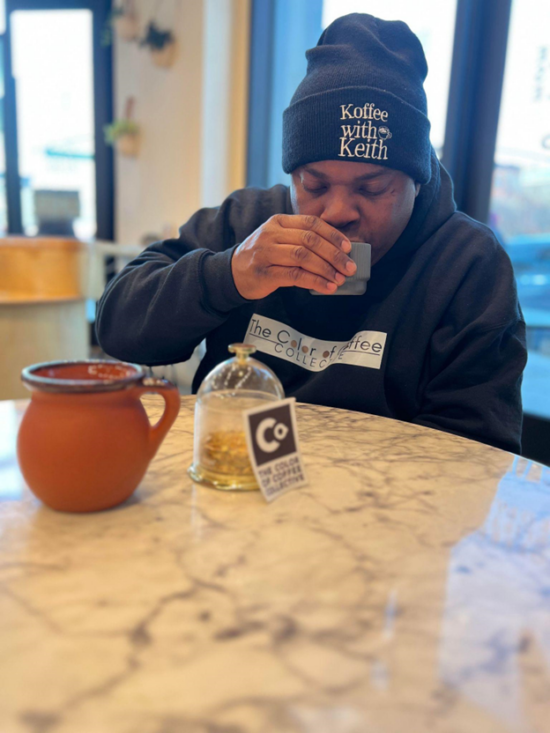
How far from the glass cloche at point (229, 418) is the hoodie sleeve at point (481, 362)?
0.44m

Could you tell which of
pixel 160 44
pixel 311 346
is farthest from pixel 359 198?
pixel 160 44

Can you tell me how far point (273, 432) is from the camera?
0.66 m

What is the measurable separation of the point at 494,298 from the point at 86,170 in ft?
13.9

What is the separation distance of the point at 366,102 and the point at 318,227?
13.3 inches

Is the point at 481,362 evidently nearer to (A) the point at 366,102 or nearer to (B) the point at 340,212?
(B) the point at 340,212

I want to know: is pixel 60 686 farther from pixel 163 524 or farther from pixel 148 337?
pixel 148 337

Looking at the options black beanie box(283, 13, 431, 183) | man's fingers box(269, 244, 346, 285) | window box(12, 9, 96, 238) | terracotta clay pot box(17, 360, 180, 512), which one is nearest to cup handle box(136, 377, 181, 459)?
terracotta clay pot box(17, 360, 180, 512)

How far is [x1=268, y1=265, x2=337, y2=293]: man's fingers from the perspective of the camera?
99 centimetres

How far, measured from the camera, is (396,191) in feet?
3.83

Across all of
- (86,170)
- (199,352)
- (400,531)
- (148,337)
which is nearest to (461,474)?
(400,531)

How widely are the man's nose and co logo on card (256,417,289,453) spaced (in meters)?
0.57

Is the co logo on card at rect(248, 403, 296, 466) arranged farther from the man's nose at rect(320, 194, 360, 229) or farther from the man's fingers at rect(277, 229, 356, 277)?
the man's nose at rect(320, 194, 360, 229)

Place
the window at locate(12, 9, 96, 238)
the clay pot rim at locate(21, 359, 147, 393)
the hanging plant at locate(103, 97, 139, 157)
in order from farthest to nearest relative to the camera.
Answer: the window at locate(12, 9, 96, 238), the hanging plant at locate(103, 97, 139, 157), the clay pot rim at locate(21, 359, 147, 393)

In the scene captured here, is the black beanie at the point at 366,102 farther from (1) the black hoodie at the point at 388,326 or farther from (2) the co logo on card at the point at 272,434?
(2) the co logo on card at the point at 272,434
